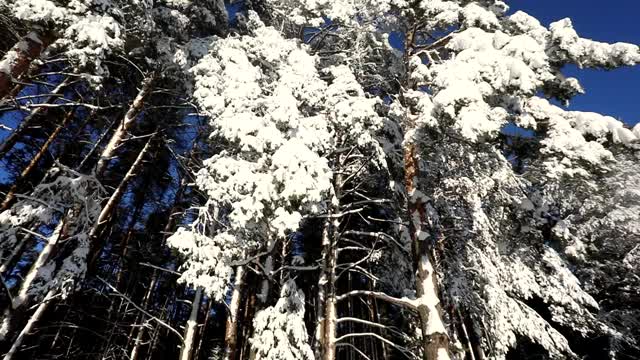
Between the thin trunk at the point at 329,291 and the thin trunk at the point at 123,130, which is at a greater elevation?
the thin trunk at the point at 123,130

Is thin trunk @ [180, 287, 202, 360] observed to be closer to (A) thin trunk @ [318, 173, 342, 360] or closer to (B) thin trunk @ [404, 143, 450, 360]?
(A) thin trunk @ [318, 173, 342, 360]

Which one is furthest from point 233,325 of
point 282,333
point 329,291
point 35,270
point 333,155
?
point 333,155

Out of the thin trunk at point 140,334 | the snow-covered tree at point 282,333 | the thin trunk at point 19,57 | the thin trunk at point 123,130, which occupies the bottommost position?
the snow-covered tree at point 282,333

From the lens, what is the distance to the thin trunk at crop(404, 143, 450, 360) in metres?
5.73

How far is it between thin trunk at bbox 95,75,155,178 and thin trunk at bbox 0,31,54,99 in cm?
280

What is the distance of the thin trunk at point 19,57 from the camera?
5559 millimetres

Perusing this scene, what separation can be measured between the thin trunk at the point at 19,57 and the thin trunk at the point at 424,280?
6970mm

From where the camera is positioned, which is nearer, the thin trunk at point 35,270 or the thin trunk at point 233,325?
the thin trunk at point 35,270

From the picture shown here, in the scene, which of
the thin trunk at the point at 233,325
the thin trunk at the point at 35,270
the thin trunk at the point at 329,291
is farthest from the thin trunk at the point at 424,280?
the thin trunk at the point at 35,270

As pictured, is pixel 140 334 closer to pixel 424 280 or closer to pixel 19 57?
pixel 19 57

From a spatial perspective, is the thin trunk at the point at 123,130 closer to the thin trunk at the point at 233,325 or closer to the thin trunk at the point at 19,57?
the thin trunk at the point at 19,57

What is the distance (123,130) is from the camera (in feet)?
30.1

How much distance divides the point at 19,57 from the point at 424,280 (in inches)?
299

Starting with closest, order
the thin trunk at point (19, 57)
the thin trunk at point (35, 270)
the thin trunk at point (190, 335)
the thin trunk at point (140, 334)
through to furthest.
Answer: the thin trunk at point (19, 57)
the thin trunk at point (35, 270)
the thin trunk at point (190, 335)
the thin trunk at point (140, 334)
